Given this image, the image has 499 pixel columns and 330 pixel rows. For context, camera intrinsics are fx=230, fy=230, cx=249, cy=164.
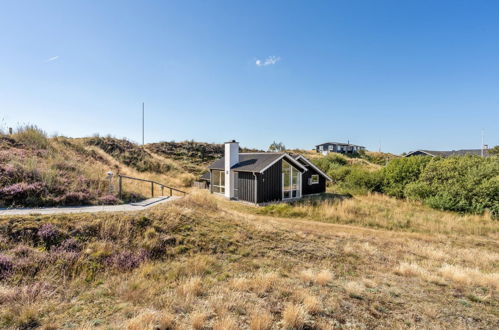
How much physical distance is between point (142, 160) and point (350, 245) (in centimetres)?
2980

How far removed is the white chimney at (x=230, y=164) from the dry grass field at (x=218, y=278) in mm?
10800

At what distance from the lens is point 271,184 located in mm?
19312

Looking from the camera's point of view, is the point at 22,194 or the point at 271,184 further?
the point at 271,184

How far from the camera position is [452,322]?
4.41 meters

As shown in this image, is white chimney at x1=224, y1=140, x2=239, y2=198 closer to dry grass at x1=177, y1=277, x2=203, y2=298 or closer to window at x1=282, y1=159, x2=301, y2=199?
window at x1=282, y1=159, x2=301, y2=199

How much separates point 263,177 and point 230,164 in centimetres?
396

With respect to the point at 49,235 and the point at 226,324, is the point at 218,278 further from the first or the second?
the point at 49,235

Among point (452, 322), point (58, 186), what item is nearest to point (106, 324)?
point (452, 322)

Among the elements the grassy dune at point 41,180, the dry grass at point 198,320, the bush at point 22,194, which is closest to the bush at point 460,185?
the dry grass at point 198,320

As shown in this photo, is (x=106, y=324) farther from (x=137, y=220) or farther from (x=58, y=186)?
(x=58, y=186)

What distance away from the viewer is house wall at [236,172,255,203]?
18750 millimetres

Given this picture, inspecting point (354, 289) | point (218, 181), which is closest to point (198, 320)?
point (354, 289)

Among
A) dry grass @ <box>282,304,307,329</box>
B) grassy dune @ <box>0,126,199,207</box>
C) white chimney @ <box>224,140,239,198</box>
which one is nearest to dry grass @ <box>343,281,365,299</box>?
dry grass @ <box>282,304,307,329</box>

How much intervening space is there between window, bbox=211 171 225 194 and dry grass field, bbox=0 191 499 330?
496 inches
